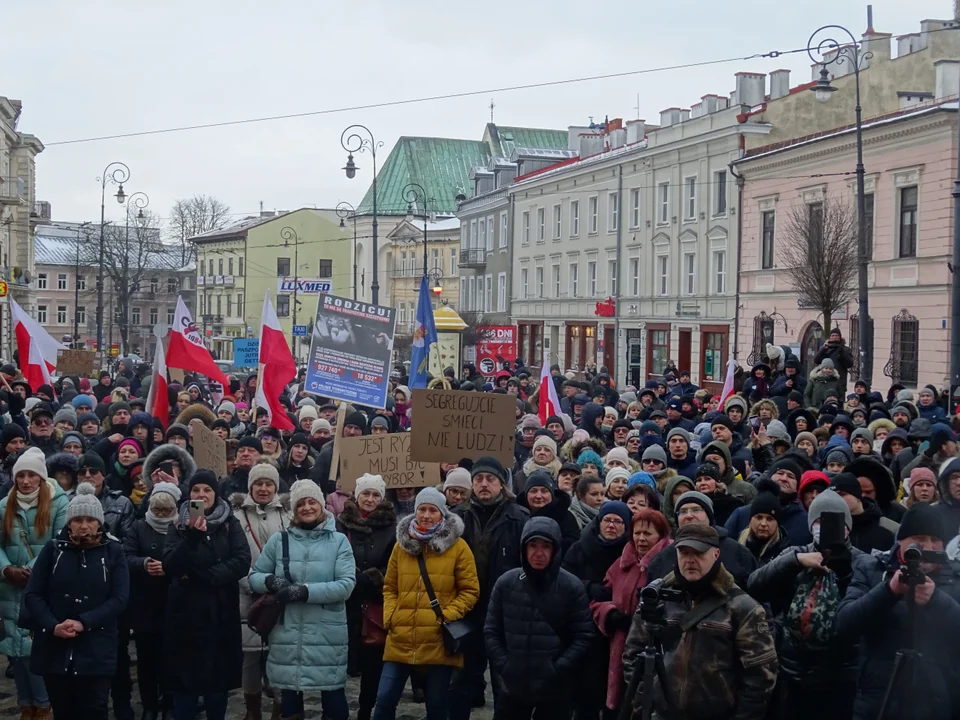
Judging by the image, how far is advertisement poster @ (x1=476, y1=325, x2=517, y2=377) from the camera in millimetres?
27047

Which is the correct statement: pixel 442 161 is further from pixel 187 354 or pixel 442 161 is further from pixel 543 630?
pixel 543 630

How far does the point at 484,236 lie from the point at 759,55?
45.2 m

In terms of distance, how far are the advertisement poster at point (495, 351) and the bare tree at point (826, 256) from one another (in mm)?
7051

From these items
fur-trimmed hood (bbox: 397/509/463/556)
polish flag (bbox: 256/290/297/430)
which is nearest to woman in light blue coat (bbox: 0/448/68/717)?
fur-trimmed hood (bbox: 397/509/463/556)

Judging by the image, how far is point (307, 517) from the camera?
756 centimetres

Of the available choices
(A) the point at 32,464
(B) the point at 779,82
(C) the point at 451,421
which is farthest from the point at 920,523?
(B) the point at 779,82

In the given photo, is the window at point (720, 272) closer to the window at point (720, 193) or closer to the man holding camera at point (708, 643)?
the window at point (720, 193)

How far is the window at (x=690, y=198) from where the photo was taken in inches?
1695

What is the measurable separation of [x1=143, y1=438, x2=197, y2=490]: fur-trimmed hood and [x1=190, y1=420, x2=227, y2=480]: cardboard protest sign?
181 cm

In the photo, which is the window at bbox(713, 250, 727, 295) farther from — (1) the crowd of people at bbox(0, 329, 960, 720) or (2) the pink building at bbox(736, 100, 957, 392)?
(1) the crowd of people at bbox(0, 329, 960, 720)

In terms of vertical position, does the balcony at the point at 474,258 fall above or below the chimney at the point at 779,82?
below

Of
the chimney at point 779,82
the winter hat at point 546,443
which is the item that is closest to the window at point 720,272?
the chimney at point 779,82

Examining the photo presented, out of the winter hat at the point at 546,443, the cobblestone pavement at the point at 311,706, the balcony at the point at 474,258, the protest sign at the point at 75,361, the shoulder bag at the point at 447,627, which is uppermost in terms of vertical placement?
the balcony at the point at 474,258

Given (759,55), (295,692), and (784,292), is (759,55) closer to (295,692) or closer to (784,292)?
(295,692)
